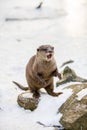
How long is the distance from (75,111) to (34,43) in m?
7.94


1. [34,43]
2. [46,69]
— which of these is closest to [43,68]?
[46,69]

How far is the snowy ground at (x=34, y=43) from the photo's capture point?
7.34 meters

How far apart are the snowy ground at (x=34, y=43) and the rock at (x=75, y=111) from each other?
24 centimetres

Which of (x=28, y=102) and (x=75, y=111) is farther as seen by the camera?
(x=28, y=102)

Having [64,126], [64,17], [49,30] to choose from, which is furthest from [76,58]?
[64,126]

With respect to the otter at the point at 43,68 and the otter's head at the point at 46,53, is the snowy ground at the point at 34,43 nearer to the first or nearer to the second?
the otter at the point at 43,68

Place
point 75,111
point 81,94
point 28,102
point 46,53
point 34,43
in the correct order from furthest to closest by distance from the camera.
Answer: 1. point 34,43
2. point 28,102
3. point 46,53
4. point 81,94
5. point 75,111

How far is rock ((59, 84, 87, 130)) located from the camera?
6.30 meters

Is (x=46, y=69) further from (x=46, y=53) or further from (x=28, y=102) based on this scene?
(x=28, y=102)

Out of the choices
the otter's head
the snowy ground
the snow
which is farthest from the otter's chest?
the snow

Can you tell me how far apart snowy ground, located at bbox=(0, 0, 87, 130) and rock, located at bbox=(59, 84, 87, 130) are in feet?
0.79

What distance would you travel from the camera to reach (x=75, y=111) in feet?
21.4

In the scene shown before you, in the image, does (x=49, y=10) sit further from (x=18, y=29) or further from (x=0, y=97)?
(x=0, y=97)

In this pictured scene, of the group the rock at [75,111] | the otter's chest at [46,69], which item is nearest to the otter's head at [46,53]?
the otter's chest at [46,69]
